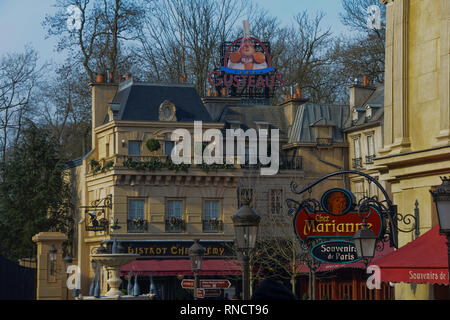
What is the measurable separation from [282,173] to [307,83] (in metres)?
11.3

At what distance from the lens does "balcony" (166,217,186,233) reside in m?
48.2

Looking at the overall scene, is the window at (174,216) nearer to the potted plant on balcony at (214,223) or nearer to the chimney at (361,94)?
the potted plant on balcony at (214,223)

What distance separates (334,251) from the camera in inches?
610

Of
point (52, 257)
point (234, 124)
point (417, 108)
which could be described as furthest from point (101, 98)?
point (417, 108)

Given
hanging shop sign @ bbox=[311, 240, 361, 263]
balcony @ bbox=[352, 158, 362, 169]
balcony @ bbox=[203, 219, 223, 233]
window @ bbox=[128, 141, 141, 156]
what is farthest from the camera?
balcony @ bbox=[352, 158, 362, 169]

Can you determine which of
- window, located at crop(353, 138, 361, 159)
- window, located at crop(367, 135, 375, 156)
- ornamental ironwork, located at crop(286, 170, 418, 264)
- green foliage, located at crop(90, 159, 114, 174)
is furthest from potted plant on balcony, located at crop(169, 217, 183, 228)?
ornamental ironwork, located at crop(286, 170, 418, 264)

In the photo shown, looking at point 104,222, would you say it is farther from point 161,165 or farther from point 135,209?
point 161,165

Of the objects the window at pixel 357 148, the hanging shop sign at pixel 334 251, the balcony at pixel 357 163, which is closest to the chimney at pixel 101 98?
the window at pixel 357 148

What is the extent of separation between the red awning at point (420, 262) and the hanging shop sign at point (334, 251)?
0.98 m

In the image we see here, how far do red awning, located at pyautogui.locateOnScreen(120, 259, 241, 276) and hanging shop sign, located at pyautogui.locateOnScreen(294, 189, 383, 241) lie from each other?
102 ft

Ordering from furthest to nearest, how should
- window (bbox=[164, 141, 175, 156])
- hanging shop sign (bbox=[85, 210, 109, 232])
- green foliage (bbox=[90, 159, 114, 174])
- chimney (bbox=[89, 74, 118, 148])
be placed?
chimney (bbox=[89, 74, 118, 148]), window (bbox=[164, 141, 175, 156]), green foliage (bbox=[90, 159, 114, 174]), hanging shop sign (bbox=[85, 210, 109, 232])

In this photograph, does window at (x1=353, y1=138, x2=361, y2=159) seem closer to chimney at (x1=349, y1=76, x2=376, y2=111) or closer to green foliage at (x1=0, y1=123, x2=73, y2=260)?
chimney at (x1=349, y1=76, x2=376, y2=111)
